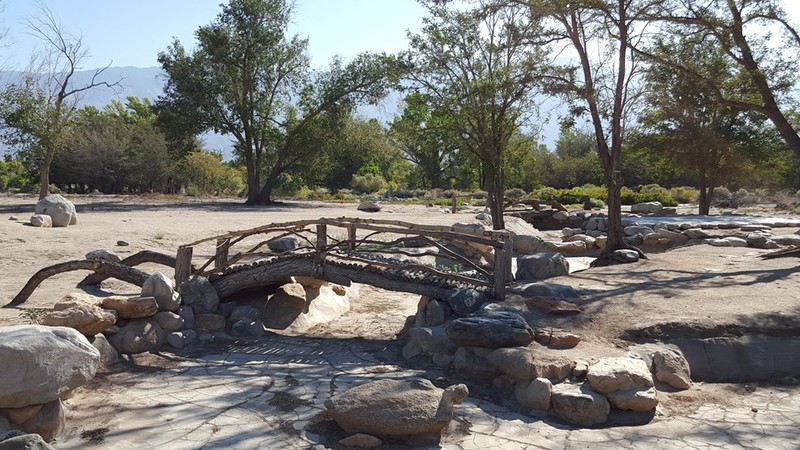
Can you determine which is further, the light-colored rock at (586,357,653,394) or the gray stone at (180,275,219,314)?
the gray stone at (180,275,219,314)

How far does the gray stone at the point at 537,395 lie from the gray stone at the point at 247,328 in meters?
3.72

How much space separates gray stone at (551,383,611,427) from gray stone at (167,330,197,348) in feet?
13.9

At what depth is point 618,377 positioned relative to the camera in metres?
5.43

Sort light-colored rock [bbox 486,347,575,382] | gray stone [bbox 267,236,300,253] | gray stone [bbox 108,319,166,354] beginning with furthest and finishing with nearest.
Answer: gray stone [bbox 267,236,300,253] < gray stone [bbox 108,319,166,354] < light-colored rock [bbox 486,347,575,382]

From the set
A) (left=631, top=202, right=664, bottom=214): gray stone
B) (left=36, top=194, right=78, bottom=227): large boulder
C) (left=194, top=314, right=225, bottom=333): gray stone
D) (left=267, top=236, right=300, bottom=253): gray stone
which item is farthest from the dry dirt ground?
(left=631, top=202, right=664, bottom=214): gray stone

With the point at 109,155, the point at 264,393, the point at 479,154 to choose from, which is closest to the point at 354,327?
the point at 264,393

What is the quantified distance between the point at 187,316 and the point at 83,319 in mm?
1553

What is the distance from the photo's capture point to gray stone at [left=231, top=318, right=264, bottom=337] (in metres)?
8.23

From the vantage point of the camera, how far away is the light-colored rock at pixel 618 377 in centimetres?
541

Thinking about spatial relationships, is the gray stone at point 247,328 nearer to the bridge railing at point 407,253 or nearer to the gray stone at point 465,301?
the bridge railing at point 407,253

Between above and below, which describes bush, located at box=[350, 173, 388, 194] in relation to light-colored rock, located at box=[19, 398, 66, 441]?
above

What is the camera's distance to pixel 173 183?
130 ft

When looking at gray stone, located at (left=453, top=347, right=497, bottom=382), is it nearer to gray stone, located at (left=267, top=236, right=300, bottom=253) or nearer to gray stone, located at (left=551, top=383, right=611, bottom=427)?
gray stone, located at (left=551, top=383, right=611, bottom=427)

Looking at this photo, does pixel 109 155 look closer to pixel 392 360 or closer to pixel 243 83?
pixel 243 83
